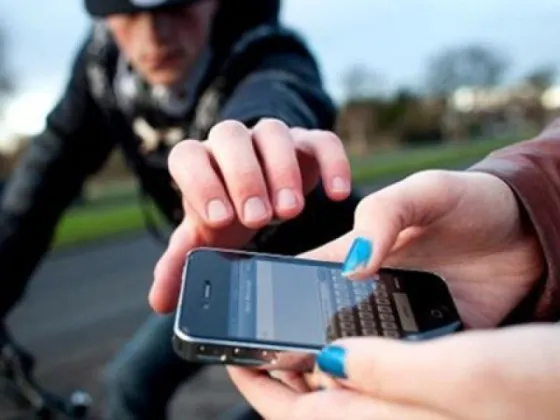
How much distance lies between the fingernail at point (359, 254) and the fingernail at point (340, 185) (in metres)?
0.15

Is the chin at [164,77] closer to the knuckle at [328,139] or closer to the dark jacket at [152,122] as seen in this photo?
the dark jacket at [152,122]

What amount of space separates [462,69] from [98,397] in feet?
107

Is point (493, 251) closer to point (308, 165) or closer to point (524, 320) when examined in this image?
point (524, 320)

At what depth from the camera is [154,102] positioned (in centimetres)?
174

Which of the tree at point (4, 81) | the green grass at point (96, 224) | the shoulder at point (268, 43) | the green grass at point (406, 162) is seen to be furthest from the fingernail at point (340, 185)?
the tree at point (4, 81)

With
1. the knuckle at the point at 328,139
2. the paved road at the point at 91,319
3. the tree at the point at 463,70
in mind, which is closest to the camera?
the knuckle at the point at 328,139

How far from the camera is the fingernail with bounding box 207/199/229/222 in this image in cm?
97

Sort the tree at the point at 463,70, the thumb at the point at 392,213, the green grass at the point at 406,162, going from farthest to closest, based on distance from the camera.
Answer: the tree at the point at 463,70 < the green grass at the point at 406,162 < the thumb at the point at 392,213

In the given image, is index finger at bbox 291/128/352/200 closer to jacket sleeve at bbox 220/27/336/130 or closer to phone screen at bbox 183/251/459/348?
phone screen at bbox 183/251/459/348

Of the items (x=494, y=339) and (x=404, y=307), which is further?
(x=404, y=307)

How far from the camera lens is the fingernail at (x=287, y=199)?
3.21 ft

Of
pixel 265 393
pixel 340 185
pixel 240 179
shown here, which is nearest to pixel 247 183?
pixel 240 179

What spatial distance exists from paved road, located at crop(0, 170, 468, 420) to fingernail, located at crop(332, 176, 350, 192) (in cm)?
82

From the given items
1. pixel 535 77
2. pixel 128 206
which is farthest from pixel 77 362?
pixel 535 77
